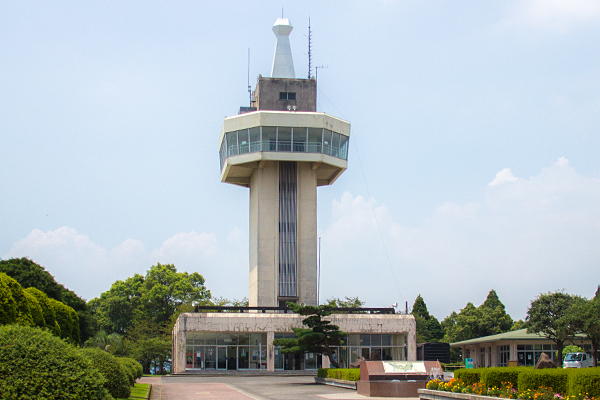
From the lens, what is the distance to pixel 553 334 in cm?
5381

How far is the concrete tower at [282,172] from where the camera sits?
55781mm

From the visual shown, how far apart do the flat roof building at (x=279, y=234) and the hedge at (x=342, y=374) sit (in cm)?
1270

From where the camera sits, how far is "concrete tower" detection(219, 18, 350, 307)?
183 ft

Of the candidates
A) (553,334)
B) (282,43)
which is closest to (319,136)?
(282,43)

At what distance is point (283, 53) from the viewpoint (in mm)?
62938

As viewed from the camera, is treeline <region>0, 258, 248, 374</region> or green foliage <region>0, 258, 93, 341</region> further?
green foliage <region>0, 258, 93, 341</region>

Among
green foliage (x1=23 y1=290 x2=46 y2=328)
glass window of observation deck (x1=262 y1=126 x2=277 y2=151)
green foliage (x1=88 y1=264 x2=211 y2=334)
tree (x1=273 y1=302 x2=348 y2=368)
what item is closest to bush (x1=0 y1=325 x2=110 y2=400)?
green foliage (x1=23 y1=290 x2=46 y2=328)

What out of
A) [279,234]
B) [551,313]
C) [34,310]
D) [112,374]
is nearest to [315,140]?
[279,234]

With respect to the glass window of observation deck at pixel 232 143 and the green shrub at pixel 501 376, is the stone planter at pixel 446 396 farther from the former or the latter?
the glass window of observation deck at pixel 232 143

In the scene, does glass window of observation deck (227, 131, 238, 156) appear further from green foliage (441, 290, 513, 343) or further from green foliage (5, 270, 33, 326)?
green foliage (441, 290, 513, 343)

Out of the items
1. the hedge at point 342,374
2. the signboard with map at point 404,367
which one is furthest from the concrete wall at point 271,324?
the signboard with map at point 404,367

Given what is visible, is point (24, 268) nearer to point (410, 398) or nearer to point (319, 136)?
point (319, 136)

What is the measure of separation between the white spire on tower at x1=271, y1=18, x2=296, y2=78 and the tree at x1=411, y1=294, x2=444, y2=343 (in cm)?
4668

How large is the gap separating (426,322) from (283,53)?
5264 centimetres
